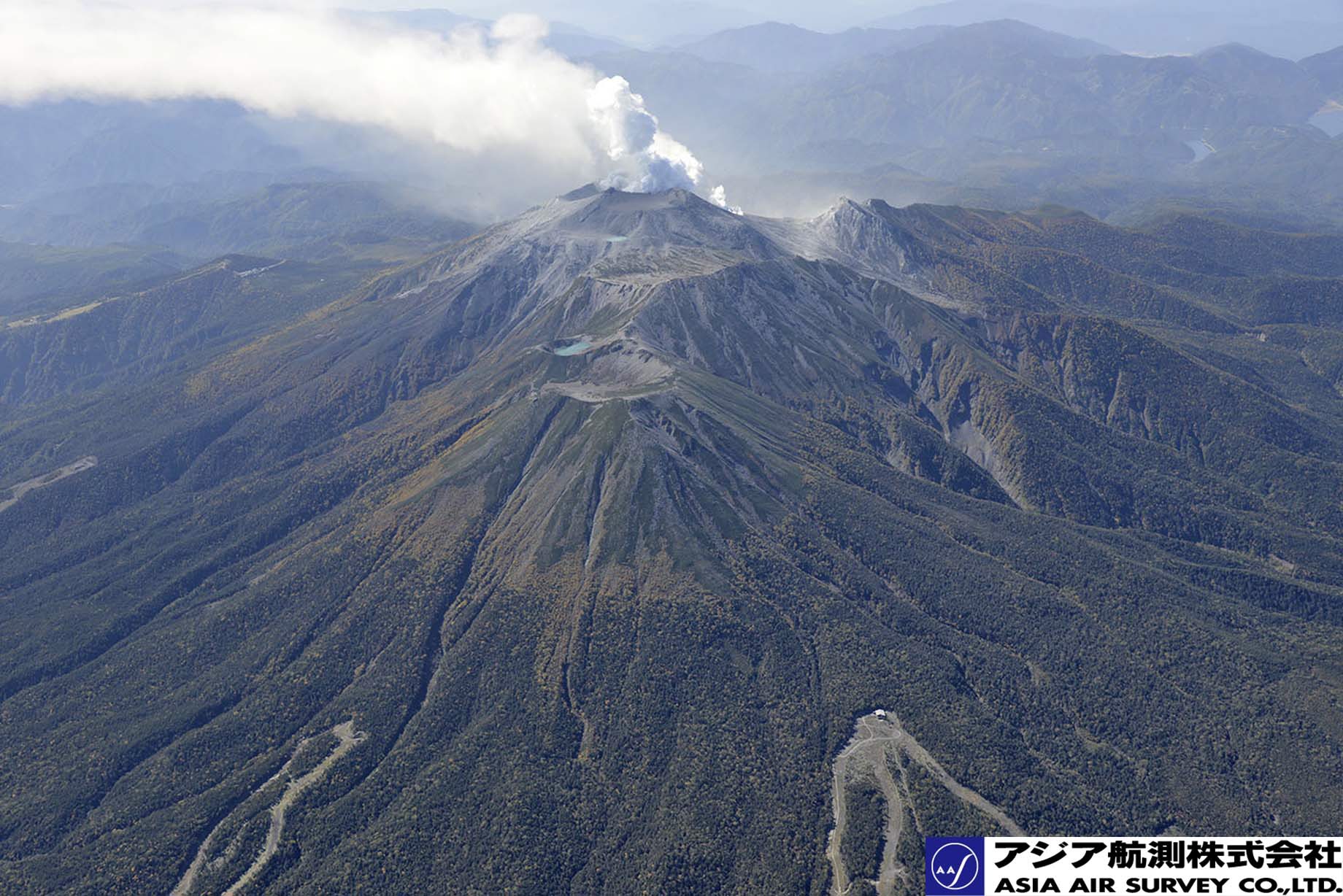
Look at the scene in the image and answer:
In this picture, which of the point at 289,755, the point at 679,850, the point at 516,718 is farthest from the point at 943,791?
the point at 289,755

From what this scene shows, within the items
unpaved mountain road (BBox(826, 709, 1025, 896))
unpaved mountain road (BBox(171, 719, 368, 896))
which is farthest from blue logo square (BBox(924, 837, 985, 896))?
unpaved mountain road (BBox(171, 719, 368, 896))

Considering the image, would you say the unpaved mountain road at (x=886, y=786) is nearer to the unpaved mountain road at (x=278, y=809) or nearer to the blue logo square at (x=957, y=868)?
the blue logo square at (x=957, y=868)

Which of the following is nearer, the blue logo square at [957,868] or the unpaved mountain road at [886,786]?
the blue logo square at [957,868]

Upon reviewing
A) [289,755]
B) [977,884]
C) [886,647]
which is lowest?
[289,755]

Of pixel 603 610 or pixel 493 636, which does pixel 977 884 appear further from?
pixel 493 636

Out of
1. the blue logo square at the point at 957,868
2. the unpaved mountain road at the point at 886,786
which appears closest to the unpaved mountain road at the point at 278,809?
the unpaved mountain road at the point at 886,786

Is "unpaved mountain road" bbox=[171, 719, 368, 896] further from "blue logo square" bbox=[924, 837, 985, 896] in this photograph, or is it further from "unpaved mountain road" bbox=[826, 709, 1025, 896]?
"blue logo square" bbox=[924, 837, 985, 896]

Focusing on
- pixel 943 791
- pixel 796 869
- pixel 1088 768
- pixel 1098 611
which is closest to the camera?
pixel 796 869
